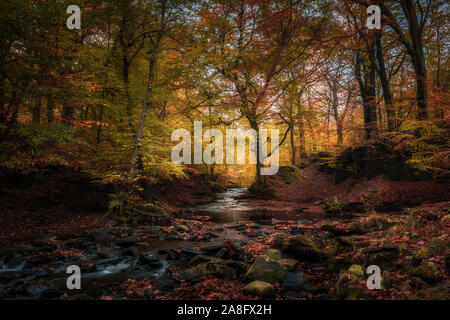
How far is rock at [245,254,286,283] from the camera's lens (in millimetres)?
4484

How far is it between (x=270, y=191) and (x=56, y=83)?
15.6 metres

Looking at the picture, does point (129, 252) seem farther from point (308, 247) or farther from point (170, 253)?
point (308, 247)

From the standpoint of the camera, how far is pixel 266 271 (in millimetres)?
4547

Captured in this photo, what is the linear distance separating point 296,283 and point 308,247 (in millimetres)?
1683

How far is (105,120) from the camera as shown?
14.2 m

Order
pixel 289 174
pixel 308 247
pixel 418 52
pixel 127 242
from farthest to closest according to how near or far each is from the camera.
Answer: pixel 289 174 → pixel 418 52 → pixel 127 242 → pixel 308 247

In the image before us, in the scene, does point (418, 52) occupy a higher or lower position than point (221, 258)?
higher

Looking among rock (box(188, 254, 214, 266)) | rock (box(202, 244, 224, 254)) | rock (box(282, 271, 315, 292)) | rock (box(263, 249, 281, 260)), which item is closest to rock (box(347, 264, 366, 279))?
rock (box(282, 271, 315, 292))

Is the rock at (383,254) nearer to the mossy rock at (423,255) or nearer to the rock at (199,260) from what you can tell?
the mossy rock at (423,255)

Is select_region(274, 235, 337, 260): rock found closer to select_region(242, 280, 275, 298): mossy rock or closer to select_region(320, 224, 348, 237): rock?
select_region(320, 224, 348, 237): rock

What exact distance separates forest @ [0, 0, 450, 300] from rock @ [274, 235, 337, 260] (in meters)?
0.04

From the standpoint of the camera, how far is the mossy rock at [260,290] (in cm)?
391

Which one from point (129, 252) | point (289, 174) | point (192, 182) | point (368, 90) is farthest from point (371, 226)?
point (192, 182)
